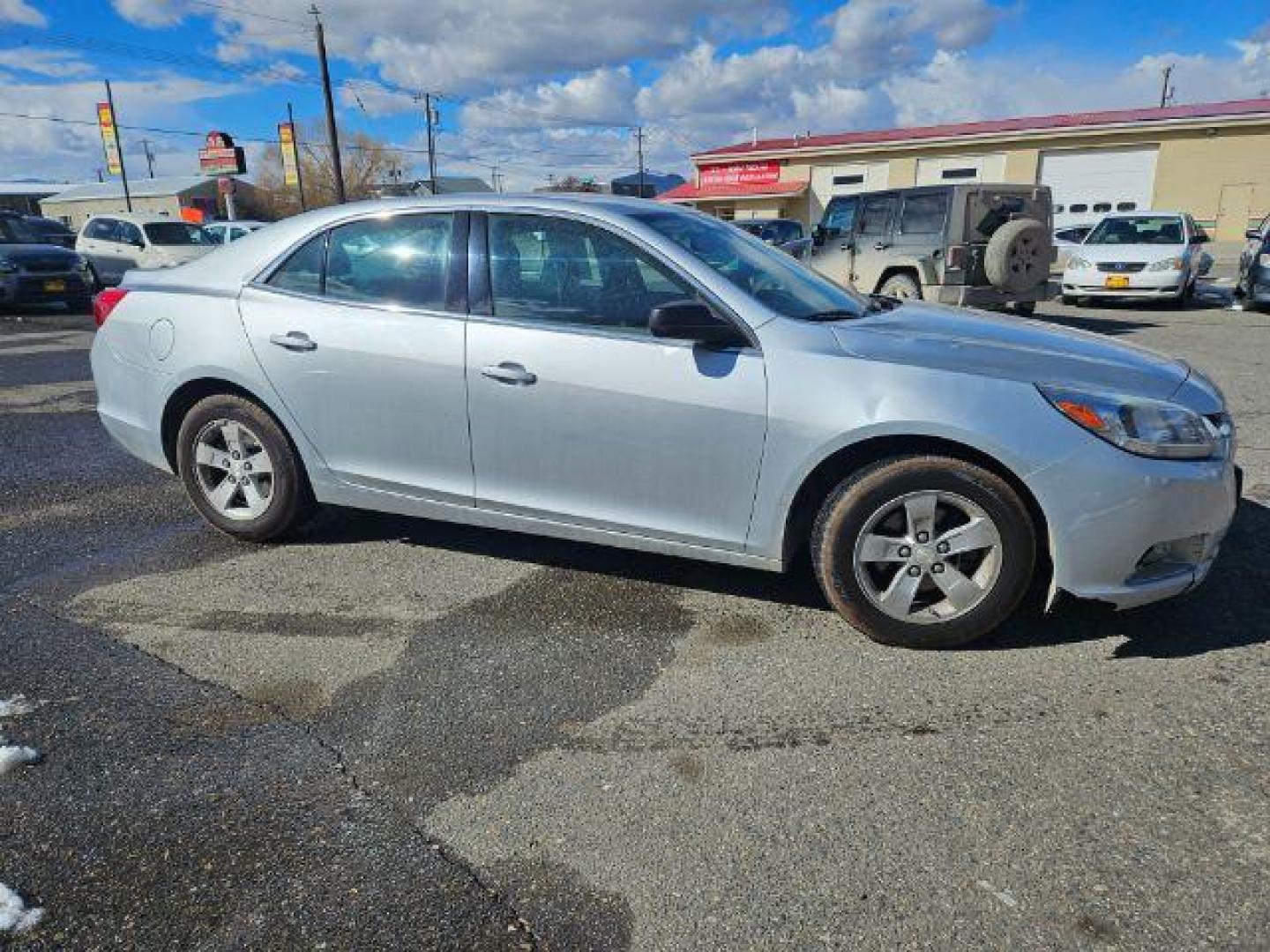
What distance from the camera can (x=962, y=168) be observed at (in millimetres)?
32281

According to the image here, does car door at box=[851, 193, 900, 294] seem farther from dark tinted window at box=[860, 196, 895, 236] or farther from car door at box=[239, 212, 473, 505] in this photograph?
car door at box=[239, 212, 473, 505]

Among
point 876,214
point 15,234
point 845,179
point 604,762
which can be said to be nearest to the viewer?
point 604,762

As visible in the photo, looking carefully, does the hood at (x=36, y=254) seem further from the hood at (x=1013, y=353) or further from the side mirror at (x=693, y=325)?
the hood at (x=1013, y=353)

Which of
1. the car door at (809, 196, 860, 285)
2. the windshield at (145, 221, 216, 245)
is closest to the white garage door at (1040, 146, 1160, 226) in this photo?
the car door at (809, 196, 860, 285)

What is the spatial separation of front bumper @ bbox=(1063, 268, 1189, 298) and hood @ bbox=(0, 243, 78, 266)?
17474 millimetres

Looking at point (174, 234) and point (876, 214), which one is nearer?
point (876, 214)

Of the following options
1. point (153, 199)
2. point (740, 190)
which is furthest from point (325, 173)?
point (740, 190)

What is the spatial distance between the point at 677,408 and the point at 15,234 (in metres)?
18.0

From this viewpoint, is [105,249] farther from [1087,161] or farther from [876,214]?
[1087,161]

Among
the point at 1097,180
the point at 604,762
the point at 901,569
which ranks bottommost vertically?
the point at 604,762

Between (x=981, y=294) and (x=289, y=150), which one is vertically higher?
(x=289, y=150)

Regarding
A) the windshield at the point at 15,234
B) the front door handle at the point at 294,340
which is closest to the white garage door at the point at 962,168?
the windshield at the point at 15,234

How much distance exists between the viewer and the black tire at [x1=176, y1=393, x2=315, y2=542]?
406 centimetres

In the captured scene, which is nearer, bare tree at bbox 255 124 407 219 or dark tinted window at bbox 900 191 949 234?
dark tinted window at bbox 900 191 949 234
